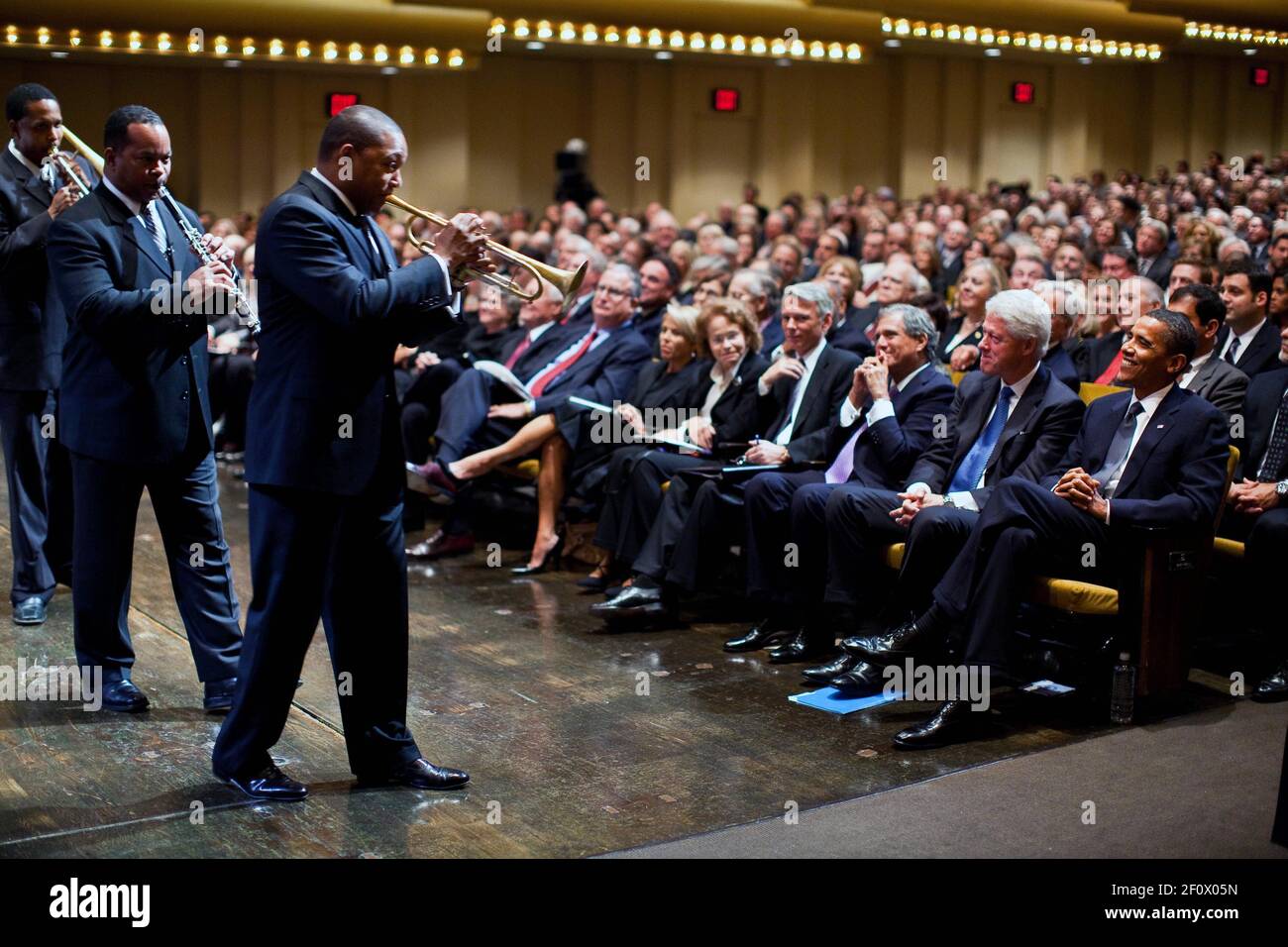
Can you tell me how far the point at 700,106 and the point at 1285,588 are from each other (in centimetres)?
1205

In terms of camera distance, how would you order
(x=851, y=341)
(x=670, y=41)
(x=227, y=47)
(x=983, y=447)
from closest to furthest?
1. (x=983, y=447)
2. (x=851, y=341)
3. (x=227, y=47)
4. (x=670, y=41)

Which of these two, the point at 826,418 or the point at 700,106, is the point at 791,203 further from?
the point at 826,418

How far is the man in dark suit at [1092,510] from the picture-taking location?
160 inches

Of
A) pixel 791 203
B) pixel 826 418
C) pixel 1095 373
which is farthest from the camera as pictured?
pixel 791 203

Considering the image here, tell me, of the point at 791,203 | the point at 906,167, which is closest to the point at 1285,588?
the point at 791,203

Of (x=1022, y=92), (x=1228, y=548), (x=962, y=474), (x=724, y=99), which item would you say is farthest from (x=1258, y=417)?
(x=1022, y=92)

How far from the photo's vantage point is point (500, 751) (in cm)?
387

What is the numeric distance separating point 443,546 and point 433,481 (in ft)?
0.94

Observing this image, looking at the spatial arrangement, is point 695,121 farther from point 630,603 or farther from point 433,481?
point 630,603

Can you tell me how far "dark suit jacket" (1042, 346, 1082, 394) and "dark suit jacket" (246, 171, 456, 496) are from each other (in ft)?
8.01

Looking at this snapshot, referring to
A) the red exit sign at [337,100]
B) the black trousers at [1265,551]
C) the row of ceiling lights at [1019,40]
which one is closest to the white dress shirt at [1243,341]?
the black trousers at [1265,551]

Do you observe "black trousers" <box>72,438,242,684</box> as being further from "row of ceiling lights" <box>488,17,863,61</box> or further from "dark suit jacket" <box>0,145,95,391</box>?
"row of ceiling lights" <box>488,17,863,61</box>
